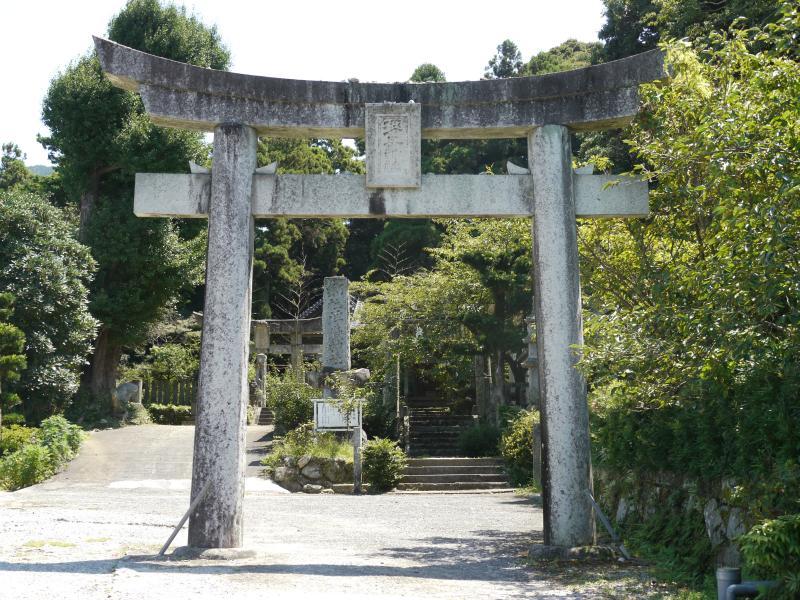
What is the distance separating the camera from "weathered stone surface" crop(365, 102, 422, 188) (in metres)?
7.81

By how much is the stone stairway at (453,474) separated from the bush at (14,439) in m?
7.96

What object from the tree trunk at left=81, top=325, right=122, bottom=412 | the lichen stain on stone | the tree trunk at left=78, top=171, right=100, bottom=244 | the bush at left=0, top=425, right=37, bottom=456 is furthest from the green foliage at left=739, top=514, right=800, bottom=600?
the tree trunk at left=78, top=171, right=100, bottom=244

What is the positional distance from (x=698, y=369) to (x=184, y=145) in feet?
66.6

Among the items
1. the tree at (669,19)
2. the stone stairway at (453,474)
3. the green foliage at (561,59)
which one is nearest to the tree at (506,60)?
the green foliage at (561,59)

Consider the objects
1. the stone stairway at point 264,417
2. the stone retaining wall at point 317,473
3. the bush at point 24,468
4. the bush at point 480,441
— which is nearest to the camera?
the bush at point 24,468

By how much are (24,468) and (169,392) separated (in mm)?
13160

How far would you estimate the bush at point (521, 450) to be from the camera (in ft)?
54.2

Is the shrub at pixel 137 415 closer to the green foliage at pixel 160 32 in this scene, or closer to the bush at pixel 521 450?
the green foliage at pixel 160 32

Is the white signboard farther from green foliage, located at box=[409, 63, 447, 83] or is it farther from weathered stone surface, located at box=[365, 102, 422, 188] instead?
green foliage, located at box=[409, 63, 447, 83]

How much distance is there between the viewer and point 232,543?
7.32 meters

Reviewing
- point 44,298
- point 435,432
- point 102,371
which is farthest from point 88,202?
point 435,432

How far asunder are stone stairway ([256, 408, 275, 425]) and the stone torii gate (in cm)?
1974

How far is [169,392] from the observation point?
94.0 feet

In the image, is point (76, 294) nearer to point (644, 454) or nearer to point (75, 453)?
point (75, 453)
